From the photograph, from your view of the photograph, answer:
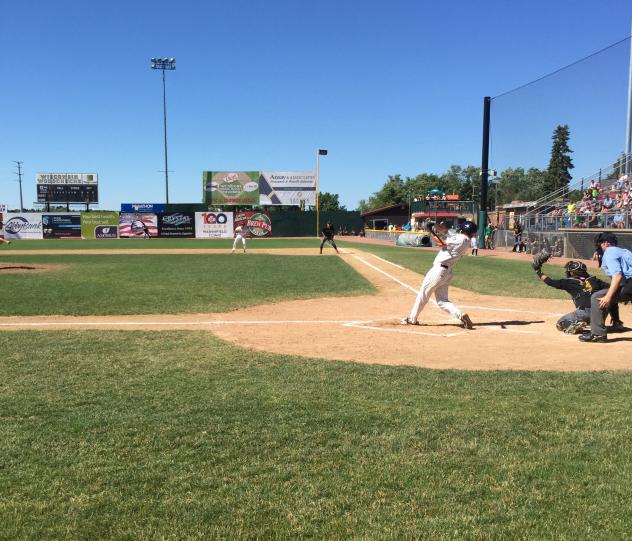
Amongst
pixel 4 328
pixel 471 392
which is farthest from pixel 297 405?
pixel 4 328

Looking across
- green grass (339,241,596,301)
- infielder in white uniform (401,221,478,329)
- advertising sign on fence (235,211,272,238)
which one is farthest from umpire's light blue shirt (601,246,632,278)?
advertising sign on fence (235,211,272,238)

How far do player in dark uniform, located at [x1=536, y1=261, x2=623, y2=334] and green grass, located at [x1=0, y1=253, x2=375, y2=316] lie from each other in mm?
5397

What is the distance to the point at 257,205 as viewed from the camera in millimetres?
56344

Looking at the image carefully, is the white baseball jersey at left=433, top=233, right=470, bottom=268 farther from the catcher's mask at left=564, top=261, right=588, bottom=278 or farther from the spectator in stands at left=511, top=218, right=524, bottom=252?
the spectator in stands at left=511, top=218, right=524, bottom=252

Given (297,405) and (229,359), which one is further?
(229,359)

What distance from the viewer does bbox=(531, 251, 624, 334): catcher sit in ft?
24.2

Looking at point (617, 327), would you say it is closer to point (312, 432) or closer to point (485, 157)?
point (312, 432)

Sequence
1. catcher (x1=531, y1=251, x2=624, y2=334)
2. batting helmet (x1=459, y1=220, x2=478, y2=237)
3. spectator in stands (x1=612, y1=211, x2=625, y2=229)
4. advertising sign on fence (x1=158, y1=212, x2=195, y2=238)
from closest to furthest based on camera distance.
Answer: catcher (x1=531, y1=251, x2=624, y2=334) < batting helmet (x1=459, y1=220, x2=478, y2=237) < spectator in stands (x1=612, y1=211, x2=625, y2=229) < advertising sign on fence (x1=158, y1=212, x2=195, y2=238)

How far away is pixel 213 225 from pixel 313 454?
48.7 m

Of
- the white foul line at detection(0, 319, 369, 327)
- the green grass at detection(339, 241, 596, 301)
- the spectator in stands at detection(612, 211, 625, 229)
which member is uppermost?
the spectator in stands at detection(612, 211, 625, 229)

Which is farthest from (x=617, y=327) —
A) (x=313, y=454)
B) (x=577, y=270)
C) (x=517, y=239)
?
(x=517, y=239)

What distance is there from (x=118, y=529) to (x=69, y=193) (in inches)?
2323

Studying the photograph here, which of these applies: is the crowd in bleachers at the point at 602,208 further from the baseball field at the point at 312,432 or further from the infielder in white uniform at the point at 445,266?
the infielder in white uniform at the point at 445,266

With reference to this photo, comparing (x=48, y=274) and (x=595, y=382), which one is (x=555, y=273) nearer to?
(x=595, y=382)
